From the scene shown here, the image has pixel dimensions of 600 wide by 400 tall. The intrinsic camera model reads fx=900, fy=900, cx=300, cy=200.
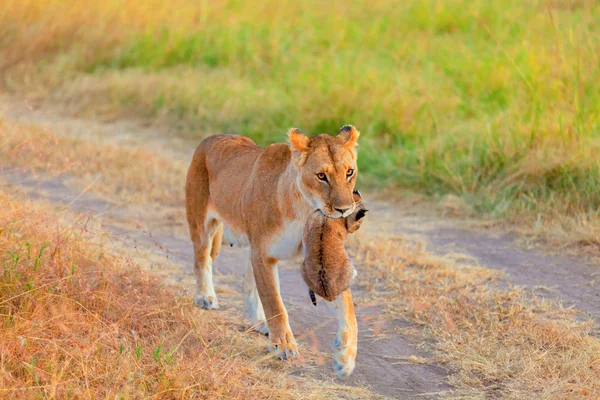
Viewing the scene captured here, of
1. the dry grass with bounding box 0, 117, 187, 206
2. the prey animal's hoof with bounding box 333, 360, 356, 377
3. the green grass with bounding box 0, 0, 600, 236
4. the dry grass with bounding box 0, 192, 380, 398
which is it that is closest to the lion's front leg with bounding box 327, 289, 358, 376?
the prey animal's hoof with bounding box 333, 360, 356, 377

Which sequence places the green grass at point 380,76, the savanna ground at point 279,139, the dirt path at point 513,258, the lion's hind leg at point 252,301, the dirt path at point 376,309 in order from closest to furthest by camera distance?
the savanna ground at point 279,139, the dirt path at point 376,309, the lion's hind leg at point 252,301, the dirt path at point 513,258, the green grass at point 380,76

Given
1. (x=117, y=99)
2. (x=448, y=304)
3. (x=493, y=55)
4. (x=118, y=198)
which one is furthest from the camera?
Result: (x=117, y=99)

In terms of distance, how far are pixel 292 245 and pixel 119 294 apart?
95cm

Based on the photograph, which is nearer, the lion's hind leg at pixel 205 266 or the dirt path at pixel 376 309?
the dirt path at pixel 376 309

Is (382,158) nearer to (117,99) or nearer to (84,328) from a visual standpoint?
(117,99)

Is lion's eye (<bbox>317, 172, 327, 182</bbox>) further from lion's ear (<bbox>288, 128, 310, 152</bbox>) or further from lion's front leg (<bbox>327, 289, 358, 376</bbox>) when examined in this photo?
lion's front leg (<bbox>327, 289, 358, 376</bbox>)

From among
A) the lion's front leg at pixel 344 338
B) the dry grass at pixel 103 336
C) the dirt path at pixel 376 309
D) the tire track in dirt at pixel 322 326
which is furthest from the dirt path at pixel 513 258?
the dry grass at pixel 103 336

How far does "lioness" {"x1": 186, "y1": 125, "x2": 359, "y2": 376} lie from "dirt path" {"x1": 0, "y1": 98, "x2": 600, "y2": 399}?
0.20 meters

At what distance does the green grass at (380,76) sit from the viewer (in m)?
6.92

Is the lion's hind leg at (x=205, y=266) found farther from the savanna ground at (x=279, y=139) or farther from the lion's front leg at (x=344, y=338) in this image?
the lion's front leg at (x=344, y=338)

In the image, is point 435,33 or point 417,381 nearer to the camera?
point 417,381

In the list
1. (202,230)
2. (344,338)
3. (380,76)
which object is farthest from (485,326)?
(380,76)

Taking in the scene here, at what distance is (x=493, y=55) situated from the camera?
9.13 meters

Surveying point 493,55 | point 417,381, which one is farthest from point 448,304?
point 493,55
